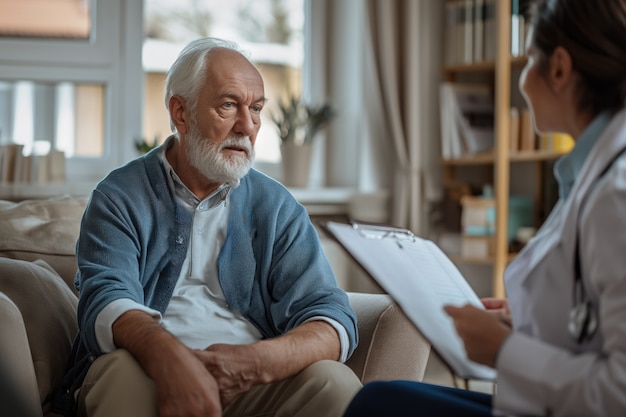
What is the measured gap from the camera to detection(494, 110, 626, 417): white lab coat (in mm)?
1007

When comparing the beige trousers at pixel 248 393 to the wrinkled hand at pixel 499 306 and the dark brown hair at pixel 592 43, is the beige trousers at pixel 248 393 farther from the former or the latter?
the dark brown hair at pixel 592 43

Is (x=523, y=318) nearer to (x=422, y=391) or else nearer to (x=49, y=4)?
(x=422, y=391)

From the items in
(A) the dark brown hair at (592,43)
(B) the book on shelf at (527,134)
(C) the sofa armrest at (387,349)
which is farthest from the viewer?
(B) the book on shelf at (527,134)

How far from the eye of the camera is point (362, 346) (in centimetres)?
200

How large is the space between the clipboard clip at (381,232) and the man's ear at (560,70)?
36cm

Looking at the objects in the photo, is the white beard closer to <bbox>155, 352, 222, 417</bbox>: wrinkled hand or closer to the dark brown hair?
<bbox>155, 352, 222, 417</bbox>: wrinkled hand

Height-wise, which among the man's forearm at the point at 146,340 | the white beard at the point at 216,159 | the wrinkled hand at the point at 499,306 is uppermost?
the white beard at the point at 216,159

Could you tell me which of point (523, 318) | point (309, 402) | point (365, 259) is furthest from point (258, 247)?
point (523, 318)

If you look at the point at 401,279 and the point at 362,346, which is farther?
the point at 362,346

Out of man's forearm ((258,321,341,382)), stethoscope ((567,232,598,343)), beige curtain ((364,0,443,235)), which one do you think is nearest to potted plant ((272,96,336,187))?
beige curtain ((364,0,443,235))

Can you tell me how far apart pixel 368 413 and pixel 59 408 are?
890 mm

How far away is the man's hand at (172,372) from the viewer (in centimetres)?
152

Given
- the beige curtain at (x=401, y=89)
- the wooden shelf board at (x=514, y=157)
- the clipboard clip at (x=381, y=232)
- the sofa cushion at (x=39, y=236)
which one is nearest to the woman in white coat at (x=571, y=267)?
the clipboard clip at (x=381, y=232)

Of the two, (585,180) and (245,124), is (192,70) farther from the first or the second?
(585,180)
